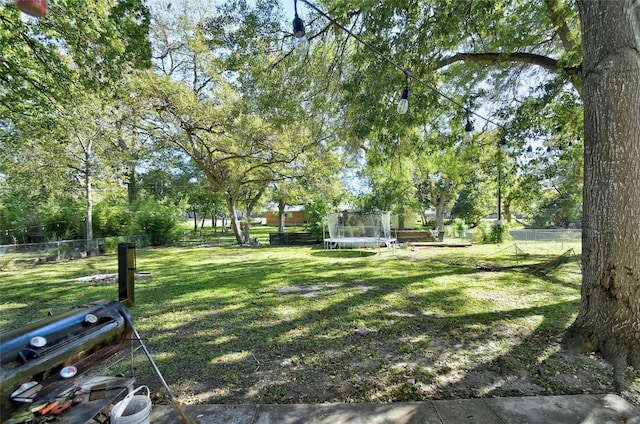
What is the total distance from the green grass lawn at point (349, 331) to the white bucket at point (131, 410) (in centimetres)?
44

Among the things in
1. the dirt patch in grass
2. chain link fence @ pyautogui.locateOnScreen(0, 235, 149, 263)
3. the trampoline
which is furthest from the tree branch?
chain link fence @ pyautogui.locateOnScreen(0, 235, 149, 263)

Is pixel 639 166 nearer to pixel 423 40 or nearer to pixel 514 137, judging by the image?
pixel 423 40

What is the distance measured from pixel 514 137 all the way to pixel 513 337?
4921mm

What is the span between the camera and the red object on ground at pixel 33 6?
3.74ft

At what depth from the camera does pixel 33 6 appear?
3.85 ft

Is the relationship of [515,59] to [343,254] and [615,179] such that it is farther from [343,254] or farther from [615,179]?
[343,254]

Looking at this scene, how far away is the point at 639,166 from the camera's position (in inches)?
103

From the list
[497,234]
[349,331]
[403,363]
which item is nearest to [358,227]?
[497,234]

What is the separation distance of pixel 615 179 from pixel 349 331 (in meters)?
2.94

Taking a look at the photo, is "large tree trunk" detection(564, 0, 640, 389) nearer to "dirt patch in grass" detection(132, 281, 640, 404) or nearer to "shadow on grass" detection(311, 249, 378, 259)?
"dirt patch in grass" detection(132, 281, 640, 404)

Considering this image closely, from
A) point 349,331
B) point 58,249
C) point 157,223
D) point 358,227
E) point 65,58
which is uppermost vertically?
point 65,58

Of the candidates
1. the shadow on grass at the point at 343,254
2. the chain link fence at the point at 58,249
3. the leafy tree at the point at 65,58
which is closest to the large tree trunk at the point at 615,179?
the leafy tree at the point at 65,58

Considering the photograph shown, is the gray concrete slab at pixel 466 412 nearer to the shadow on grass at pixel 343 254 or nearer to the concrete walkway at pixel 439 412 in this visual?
the concrete walkway at pixel 439 412

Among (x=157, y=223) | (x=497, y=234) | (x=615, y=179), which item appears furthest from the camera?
(x=497, y=234)
